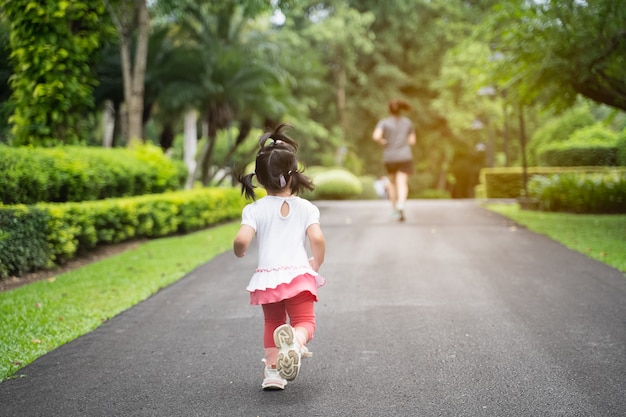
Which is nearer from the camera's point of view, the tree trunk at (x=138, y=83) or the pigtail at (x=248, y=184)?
the pigtail at (x=248, y=184)

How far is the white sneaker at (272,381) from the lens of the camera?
3.67m

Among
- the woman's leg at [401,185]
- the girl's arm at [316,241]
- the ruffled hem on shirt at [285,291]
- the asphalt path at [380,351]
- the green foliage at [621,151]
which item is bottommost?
the asphalt path at [380,351]

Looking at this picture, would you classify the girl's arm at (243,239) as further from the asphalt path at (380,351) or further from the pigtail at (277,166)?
the asphalt path at (380,351)

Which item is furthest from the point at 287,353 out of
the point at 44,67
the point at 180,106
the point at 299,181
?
the point at 180,106

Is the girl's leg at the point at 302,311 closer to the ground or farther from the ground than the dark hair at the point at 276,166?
closer to the ground

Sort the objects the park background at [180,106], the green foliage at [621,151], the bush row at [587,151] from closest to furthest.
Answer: the park background at [180,106] < the green foliage at [621,151] < the bush row at [587,151]

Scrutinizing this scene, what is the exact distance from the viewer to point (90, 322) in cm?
553

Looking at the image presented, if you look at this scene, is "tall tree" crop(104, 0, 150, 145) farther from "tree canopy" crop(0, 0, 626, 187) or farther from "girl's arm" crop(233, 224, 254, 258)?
"girl's arm" crop(233, 224, 254, 258)

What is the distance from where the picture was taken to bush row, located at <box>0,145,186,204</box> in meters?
7.86

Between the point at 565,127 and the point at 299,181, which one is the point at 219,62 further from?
the point at 565,127

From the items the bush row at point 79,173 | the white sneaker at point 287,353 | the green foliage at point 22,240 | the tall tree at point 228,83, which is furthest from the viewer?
the tall tree at point 228,83

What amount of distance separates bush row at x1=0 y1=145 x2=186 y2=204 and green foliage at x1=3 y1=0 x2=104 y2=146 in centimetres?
106

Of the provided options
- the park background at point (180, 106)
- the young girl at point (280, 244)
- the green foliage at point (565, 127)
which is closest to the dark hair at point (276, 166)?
the young girl at point (280, 244)

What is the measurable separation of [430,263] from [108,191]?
556 centimetres
